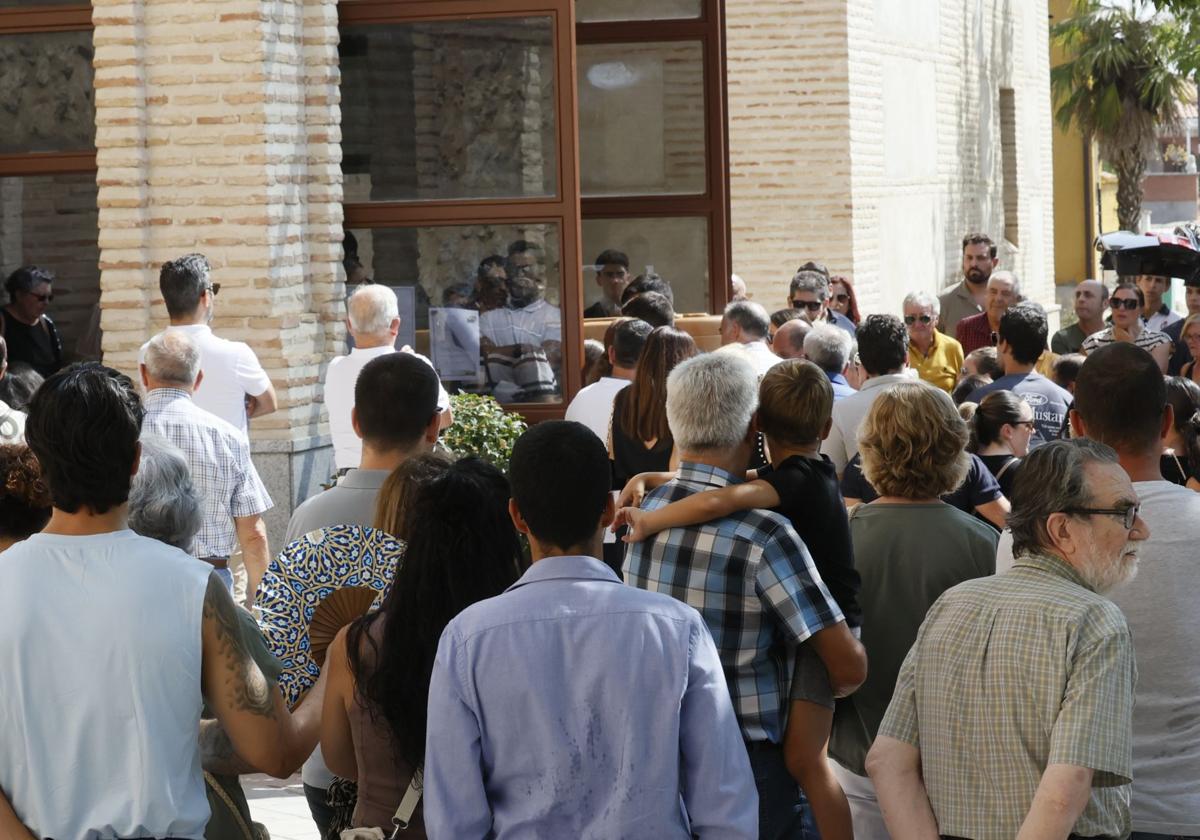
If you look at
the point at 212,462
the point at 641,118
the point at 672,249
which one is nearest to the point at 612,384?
the point at 212,462

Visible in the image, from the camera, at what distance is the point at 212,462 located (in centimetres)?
638

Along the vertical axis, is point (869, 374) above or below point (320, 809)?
above

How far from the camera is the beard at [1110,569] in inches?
128

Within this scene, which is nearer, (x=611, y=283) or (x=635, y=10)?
(x=611, y=283)

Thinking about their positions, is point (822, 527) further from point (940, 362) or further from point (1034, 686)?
point (940, 362)

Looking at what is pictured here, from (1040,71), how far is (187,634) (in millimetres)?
24079

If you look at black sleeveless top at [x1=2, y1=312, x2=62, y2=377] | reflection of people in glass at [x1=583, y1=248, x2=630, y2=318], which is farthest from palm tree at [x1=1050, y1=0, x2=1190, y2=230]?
black sleeveless top at [x1=2, y1=312, x2=62, y2=377]

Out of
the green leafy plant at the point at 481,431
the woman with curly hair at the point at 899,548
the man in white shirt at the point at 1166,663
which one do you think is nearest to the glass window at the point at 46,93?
the green leafy plant at the point at 481,431

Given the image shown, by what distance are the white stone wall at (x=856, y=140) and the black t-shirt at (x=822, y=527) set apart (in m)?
11.9

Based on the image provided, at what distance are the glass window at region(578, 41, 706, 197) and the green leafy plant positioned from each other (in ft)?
16.5

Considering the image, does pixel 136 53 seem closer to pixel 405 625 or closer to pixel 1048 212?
pixel 405 625

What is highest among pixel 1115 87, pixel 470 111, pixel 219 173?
pixel 1115 87

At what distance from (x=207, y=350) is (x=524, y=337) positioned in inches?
93.8

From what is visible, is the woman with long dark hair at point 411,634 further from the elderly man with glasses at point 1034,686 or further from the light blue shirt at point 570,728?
the elderly man with glasses at point 1034,686
